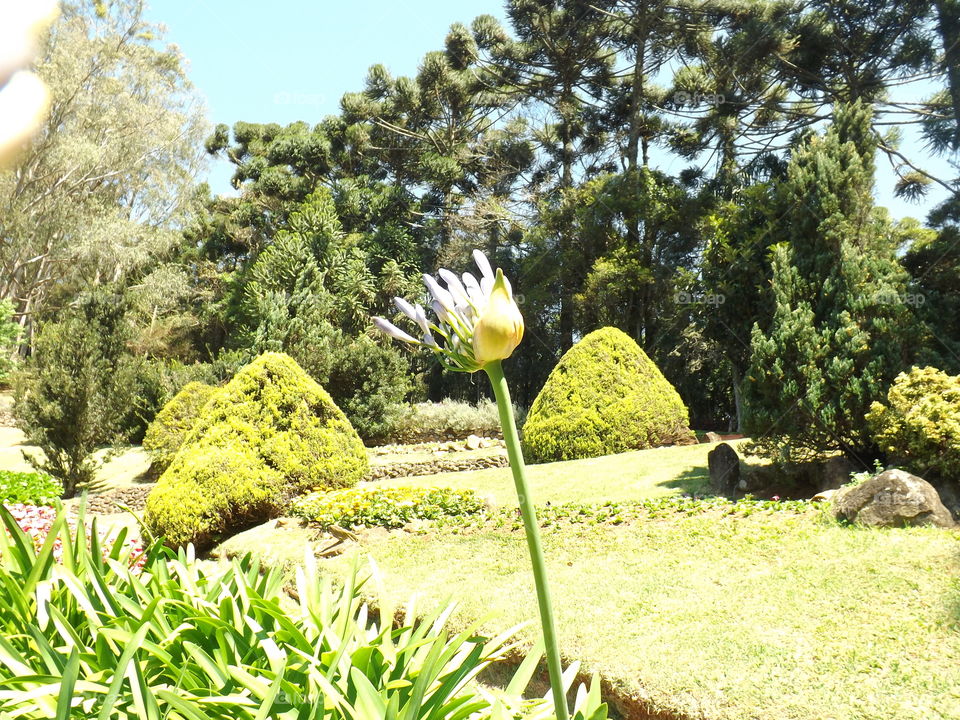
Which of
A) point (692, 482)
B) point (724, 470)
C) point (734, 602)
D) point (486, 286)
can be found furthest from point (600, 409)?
point (486, 286)

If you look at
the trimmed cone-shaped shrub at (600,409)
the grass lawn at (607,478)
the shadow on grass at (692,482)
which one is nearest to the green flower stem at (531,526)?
the grass lawn at (607,478)

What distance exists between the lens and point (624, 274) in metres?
17.5

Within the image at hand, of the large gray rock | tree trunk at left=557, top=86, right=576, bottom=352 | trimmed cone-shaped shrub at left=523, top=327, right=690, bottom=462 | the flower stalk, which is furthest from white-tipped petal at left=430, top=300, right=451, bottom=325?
tree trunk at left=557, top=86, right=576, bottom=352

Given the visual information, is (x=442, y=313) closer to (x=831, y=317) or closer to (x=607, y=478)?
(x=831, y=317)

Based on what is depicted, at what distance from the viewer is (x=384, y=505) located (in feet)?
23.3

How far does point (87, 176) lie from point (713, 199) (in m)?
20.0

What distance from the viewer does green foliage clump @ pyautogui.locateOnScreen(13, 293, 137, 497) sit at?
1109cm

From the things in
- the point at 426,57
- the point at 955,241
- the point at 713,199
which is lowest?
the point at 955,241

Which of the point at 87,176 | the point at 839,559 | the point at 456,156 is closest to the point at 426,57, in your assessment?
the point at 456,156

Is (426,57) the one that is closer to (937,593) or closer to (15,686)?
(937,593)

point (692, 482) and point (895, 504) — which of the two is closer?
point (895, 504)

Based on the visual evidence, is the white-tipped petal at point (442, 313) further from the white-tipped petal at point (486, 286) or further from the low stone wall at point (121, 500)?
the low stone wall at point (121, 500)

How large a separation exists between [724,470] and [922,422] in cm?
213

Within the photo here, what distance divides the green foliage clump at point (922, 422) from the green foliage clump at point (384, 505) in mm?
3891
